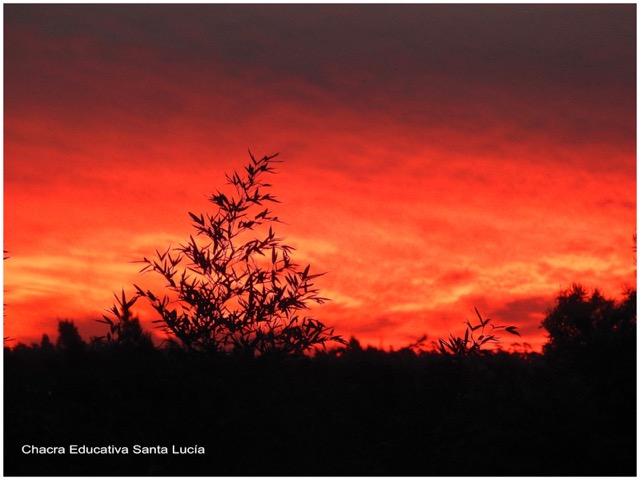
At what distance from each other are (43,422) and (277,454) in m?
3.13

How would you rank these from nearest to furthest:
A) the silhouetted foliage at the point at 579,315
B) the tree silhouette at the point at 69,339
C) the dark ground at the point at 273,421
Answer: the dark ground at the point at 273,421 → the tree silhouette at the point at 69,339 → the silhouetted foliage at the point at 579,315

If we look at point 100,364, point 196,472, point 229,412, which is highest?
point 100,364

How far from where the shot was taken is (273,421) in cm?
1016

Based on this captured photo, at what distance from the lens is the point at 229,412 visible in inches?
389

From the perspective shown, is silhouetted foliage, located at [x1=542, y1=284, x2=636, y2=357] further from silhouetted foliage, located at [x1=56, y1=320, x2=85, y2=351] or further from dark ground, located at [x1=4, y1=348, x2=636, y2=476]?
silhouetted foliage, located at [x1=56, y1=320, x2=85, y2=351]

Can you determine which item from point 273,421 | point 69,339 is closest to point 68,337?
point 69,339

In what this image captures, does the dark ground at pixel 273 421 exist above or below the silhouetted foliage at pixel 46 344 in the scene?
below

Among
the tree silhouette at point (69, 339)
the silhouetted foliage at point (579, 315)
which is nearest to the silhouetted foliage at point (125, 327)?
the tree silhouette at point (69, 339)

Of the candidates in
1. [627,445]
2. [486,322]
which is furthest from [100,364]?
[627,445]

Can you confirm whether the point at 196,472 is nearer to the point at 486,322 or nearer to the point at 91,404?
the point at 91,404

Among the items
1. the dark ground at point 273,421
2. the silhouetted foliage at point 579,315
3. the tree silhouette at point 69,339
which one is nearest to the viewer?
the dark ground at point 273,421

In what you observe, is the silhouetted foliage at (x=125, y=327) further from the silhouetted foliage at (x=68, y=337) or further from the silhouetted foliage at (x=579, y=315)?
the silhouetted foliage at (x=579, y=315)

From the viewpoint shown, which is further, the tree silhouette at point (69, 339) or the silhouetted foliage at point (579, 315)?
the silhouetted foliage at point (579, 315)

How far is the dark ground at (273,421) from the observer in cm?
970
